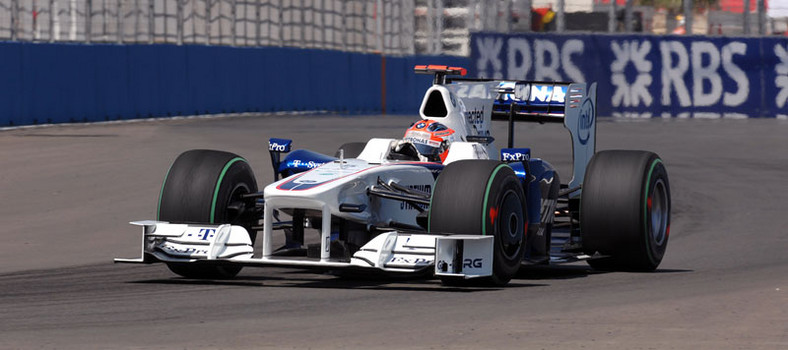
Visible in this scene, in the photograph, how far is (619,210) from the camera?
11.0 metres

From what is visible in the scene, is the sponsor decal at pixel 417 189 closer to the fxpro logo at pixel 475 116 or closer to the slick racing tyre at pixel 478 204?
the slick racing tyre at pixel 478 204

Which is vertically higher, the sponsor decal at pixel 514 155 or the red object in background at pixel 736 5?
the red object in background at pixel 736 5

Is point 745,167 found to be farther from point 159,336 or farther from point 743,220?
point 159,336

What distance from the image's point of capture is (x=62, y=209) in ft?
51.4

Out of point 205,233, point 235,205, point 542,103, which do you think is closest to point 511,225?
point 235,205

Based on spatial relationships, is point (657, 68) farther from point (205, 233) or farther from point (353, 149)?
point (205, 233)

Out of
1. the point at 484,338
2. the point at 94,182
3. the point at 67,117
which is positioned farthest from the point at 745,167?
the point at 484,338

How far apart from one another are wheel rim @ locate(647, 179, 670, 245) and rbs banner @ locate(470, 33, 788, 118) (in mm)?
26214

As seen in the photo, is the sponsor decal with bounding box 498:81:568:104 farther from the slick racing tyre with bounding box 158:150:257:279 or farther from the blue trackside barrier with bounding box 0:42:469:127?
the blue trackside barrier with bounding box 0:42:469:127

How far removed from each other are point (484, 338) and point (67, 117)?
2008cm

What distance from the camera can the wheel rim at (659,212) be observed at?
11516mm

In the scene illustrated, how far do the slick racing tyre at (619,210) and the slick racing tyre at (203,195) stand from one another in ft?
8.32

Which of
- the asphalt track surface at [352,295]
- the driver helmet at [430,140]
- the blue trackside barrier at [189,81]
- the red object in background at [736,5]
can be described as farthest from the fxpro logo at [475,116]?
the red object in background at [736,5]

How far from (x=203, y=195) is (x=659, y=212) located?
360 centimetres
